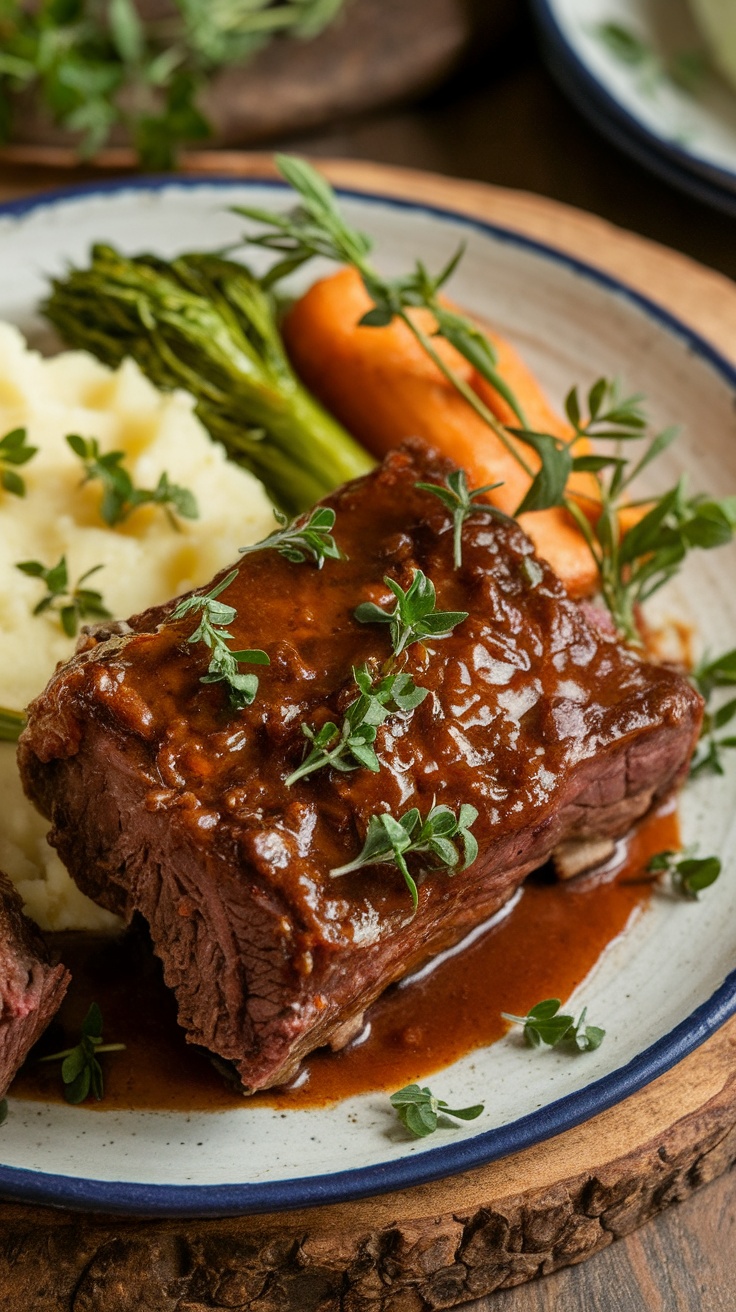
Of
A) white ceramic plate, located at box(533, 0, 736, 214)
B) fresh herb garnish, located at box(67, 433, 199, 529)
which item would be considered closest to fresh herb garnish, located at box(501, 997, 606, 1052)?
fresh herb garnish, located at box(67, 433, 199, 529)

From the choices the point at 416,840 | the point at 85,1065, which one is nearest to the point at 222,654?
the point at 416,840

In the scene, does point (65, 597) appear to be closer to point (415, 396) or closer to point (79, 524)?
point (79, 524)

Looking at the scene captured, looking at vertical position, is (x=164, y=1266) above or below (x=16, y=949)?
below

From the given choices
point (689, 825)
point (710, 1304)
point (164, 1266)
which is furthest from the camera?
point (689, 825)

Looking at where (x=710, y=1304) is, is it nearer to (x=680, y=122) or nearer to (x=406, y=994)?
(x=406, y=994)

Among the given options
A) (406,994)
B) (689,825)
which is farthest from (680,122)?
(406,994)

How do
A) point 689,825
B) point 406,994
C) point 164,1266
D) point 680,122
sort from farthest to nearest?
1. point 680,122
2. point 689,825
3. point 406,994
4. point 164,1266
